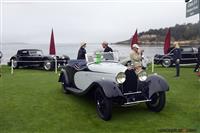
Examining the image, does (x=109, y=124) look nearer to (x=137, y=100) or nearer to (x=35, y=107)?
(x=137, y=100)

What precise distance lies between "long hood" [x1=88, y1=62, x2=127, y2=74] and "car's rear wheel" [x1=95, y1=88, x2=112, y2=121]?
707 millimetres

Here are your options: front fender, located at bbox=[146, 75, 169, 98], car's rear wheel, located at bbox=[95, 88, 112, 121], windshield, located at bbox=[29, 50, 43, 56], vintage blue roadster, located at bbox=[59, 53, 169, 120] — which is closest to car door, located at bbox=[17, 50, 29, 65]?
windshield, located at bbox=[29, 50, 43, 56]

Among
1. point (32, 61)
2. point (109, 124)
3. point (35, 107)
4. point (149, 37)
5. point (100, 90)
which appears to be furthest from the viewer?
point (149, 37)

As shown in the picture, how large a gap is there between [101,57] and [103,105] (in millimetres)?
2148

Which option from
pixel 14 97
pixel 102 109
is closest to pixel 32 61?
pixel 14 97

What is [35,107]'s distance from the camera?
9.00m

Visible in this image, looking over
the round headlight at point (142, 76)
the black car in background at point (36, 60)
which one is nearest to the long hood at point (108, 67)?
the round headlight at point (142, 76)

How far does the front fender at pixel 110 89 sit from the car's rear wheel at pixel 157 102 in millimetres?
1237

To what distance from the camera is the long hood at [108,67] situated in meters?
8.63

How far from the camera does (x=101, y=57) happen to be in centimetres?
984

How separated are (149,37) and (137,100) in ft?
194

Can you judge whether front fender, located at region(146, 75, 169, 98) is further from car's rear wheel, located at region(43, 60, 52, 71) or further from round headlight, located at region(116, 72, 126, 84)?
car's rear wheel, located at region(43, 60, 52, 71)

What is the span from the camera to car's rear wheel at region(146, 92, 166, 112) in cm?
852

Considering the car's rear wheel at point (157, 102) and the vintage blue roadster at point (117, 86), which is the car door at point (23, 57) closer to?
the vintage blue roadster at point (117, 86)
